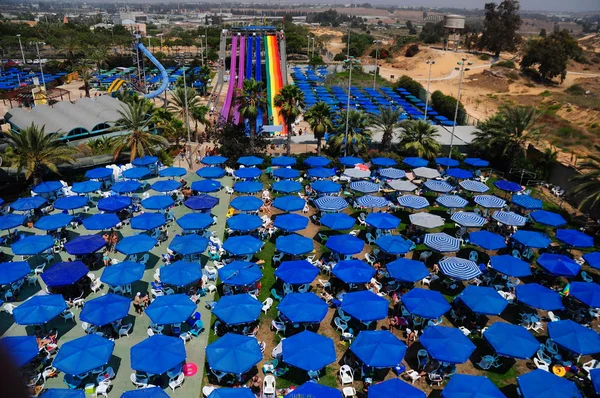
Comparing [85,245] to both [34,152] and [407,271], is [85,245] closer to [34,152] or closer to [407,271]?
[34,152]

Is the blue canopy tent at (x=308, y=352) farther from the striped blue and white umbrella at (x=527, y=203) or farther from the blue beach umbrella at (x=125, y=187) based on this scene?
the striped blue and white umbrella at (x=527, y=203)

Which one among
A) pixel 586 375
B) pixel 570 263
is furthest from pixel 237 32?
pixel 586 375

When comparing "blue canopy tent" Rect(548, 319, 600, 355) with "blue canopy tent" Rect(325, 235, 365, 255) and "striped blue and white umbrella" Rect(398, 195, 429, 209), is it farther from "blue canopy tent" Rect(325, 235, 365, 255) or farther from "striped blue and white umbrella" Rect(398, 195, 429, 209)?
"striped blue and white umbrella" Rect(398, 195, 429, 209)

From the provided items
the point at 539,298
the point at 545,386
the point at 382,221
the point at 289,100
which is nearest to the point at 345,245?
the point at 382,221

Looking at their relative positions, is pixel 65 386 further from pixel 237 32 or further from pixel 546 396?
pixel 237 32

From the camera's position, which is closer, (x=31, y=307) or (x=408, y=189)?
(x=31, y=307)

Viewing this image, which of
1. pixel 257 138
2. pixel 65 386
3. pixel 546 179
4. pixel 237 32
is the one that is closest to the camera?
pixel 65 386

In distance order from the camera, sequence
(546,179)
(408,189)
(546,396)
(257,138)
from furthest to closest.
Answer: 1. (257,138)
2. (546,179)
3. (408,189)
4. (546,396)
